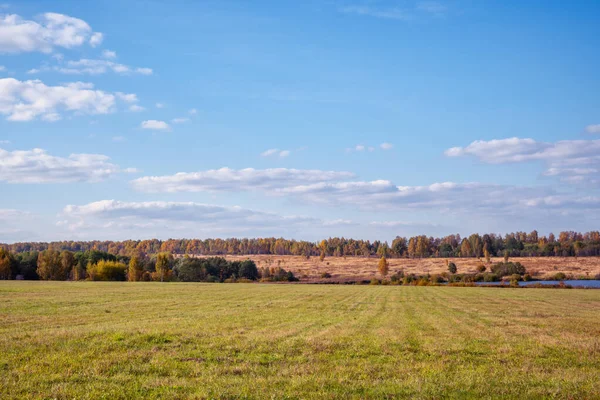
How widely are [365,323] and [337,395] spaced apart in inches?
721

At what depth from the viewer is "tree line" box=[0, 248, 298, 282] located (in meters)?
137

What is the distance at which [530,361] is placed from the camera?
57.2ft

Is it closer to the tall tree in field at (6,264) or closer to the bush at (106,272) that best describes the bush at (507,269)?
the bush at (106,272)

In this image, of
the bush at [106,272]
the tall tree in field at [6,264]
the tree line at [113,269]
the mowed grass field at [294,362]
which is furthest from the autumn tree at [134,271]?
the mowed grass field at [294,362]

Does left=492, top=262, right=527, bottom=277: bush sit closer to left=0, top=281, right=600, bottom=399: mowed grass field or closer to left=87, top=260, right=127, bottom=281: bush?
left=87, top=260, right=127, bottom=281: bush

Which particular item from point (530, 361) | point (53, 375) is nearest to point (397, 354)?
point (530, 361)

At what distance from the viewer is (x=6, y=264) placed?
130375 millimetres

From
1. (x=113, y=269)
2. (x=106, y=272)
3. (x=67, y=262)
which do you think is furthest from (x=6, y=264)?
(x=113, y=269)

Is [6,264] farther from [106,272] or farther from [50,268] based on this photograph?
[106,272]

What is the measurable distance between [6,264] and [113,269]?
27.3m

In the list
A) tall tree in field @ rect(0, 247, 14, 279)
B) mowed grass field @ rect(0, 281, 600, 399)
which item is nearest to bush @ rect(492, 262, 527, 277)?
mowed grass field @ rect(0, 281, 600, 399)

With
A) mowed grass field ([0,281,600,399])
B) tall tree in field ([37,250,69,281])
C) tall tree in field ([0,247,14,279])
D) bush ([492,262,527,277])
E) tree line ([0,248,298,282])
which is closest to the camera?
mowed grass field ([0,281,600,399])

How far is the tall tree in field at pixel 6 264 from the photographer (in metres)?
130

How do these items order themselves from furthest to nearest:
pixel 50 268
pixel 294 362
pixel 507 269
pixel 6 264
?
pixel 507 269 < pixel 50 268 < pixel 6 264 < pixel 294 362
